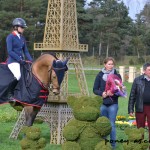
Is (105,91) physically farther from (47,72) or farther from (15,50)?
(15,50)

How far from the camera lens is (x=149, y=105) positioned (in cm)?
770

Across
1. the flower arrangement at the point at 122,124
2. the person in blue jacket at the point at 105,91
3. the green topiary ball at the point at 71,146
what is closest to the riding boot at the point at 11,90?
the person in blue jacket at the point at 105,91

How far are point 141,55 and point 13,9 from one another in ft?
55.1

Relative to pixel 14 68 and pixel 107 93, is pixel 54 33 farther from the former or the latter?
pixel 107 93

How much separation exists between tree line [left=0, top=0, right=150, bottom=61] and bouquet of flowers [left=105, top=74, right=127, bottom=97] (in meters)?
33.1

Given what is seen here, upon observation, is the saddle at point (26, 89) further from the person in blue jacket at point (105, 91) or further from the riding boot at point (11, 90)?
the person in blue jacket at point (105, 91)

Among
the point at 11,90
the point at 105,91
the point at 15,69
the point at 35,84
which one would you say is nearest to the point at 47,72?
the point at 35,84

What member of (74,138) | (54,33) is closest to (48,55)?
(54,33)

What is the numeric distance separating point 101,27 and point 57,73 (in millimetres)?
41371

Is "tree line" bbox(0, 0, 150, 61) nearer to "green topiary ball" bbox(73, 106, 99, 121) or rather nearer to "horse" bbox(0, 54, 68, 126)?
"horse" bbox(0, 54, 68, 126)

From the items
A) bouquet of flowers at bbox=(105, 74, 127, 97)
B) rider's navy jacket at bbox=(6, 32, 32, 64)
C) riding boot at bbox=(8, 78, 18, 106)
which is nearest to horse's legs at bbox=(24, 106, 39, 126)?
riding boot at bbox=(8, 78, 18, 106)

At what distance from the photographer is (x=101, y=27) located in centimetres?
4906

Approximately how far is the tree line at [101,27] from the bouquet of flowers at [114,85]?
109 ft

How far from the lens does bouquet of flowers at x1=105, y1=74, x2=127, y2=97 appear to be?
7.76m
